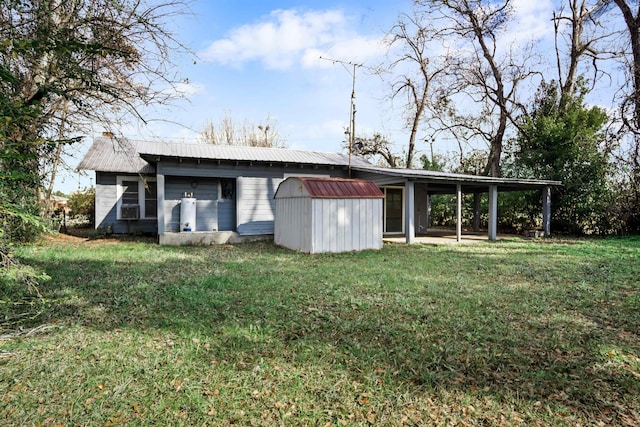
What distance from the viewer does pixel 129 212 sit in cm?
1195

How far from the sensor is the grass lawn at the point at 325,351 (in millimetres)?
2158

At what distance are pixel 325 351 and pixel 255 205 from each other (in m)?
8.78

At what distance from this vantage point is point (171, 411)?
6.94 feet

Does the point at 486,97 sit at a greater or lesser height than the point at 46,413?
greater

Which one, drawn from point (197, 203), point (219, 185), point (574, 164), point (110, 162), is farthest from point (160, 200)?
point (574, 164)

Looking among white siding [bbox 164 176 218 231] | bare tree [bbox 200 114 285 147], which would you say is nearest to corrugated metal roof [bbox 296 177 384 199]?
white siding [bbox 164 176 218 231]

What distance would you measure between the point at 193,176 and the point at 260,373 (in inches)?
366

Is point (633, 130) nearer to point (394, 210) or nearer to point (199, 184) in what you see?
point (394, 210)

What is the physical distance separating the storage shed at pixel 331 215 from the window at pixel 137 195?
606 centimetres

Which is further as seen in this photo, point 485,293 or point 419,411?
point 485,293

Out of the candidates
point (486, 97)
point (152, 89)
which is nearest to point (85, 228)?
point (152, 89)

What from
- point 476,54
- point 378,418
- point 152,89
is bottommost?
point 378,418

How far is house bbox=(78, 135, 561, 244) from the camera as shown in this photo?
33.9ft

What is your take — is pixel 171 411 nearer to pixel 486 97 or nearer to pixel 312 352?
pixel 312 352
